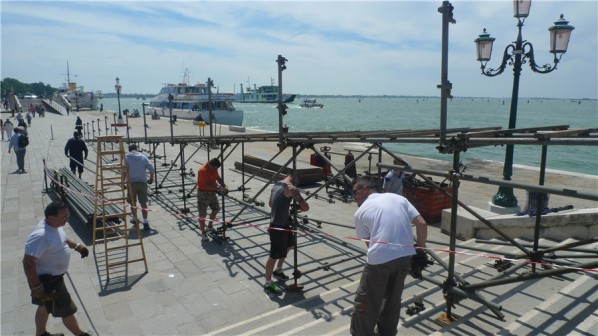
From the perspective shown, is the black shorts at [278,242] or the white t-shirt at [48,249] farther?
the black shorts at [278,242]

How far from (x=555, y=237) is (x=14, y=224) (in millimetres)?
11991

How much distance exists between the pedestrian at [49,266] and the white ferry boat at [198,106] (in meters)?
47.7

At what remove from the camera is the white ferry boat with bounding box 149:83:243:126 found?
56750 millimetres

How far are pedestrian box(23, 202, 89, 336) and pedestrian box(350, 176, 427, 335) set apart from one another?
340cm

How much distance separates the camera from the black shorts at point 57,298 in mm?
4566

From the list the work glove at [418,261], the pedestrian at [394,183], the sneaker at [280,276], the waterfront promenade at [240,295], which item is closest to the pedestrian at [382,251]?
the work glove at [418,261]

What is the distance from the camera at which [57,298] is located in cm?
463

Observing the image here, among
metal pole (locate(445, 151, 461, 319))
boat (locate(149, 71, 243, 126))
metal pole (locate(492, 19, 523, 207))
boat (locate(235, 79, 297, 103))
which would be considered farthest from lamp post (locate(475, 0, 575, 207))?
boat (locate(235, 79, 297, 103))

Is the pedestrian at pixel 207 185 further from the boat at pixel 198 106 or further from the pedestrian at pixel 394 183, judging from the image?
the boat at pixel 198 106

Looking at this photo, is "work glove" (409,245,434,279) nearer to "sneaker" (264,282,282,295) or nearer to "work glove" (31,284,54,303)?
"sneaker" (264,282,282,295)

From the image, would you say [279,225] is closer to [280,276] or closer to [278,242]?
[278,242]

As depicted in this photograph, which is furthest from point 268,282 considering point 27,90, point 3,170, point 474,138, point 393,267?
point 27,90

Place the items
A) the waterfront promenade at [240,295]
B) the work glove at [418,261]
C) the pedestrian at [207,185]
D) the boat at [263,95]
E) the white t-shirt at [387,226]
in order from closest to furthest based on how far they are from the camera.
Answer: the white t-shirt at [387,226] → the work glove at [418,261] → the waterfront promenade at [240,295] → the pedestrian at [207,185] → the boat at [263,95]

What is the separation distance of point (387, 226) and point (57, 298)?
391cm
